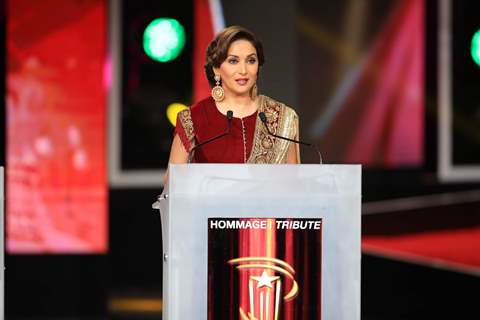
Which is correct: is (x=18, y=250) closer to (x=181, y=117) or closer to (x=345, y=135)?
(x=345, y=135)

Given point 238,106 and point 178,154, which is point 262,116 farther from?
point 178,154

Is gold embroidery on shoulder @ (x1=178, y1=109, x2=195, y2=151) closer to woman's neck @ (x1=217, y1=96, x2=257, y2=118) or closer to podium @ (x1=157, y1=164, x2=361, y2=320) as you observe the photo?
woman's neck @ (x1=217, y1=96, x2=257, y2=118)

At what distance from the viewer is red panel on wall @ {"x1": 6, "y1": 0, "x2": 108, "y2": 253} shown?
572cm

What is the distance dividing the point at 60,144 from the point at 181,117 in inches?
112

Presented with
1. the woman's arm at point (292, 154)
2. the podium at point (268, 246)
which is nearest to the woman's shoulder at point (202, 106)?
the woman's arm at point (292, 154)

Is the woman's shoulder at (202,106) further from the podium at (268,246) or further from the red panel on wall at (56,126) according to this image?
the red panel on wall at (56,126)

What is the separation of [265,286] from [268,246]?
10 cm

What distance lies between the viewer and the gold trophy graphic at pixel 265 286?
8.61 feet

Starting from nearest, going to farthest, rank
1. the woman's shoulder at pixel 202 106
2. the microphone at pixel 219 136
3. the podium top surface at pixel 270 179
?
the podium top surface at pixel 270 179
the microphone at pixel 219 136
the woman's shoulder at pixel 202 106

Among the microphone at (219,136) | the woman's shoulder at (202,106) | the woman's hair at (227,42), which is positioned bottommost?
the microphone at (219,136)

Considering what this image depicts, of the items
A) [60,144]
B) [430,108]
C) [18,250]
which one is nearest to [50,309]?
[18,250]

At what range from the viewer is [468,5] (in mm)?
5910

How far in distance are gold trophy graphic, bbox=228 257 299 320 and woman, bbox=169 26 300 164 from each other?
0.44 metres

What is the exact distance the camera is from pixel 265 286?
2623mm
